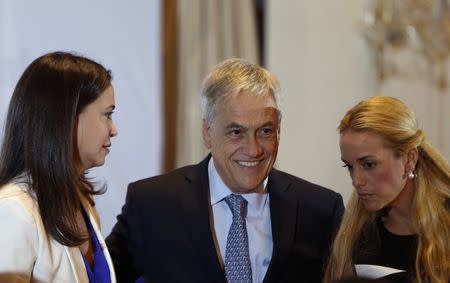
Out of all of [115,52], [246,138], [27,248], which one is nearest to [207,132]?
[246,138]

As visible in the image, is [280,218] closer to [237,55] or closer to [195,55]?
[195,55]

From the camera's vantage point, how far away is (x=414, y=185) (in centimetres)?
243

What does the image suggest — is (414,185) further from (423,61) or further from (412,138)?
(423,61)

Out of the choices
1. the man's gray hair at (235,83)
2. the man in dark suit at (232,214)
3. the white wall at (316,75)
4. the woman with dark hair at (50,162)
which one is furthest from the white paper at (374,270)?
the white wall at (316,75)

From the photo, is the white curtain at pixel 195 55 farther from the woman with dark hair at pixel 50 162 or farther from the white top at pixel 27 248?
the white top at pixel 27 248

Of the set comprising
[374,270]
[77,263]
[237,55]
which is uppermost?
[237,55]

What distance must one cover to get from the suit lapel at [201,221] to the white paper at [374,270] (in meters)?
0.41

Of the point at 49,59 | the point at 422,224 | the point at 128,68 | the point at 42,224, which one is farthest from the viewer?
the point at 128,68

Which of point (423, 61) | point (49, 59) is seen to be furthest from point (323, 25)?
point (49, 59)

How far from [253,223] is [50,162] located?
0.76 m

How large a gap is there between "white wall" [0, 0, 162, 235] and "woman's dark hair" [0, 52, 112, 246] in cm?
215

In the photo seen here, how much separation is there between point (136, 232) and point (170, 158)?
2042mm

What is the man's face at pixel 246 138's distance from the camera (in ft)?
8.34

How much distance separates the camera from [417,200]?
238cm
